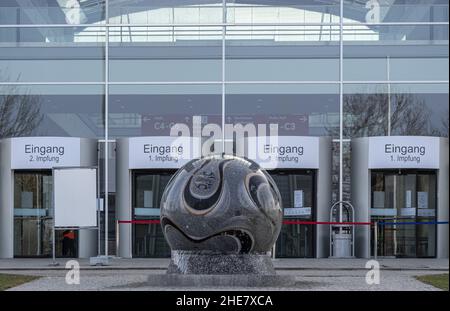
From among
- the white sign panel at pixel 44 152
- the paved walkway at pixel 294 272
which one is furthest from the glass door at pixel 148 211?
the white sign panel at pixel 44 152

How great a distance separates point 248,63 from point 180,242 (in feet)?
39.6

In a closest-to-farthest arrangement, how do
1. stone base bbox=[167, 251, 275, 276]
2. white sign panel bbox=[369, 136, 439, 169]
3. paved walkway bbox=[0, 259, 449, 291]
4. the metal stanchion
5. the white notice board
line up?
stone base bbox=[167, 251, 275, 276] < paved walkway bbox=[0, 259, 449, 291] < the white notice board < the metal stanchion < white sign panel bbox=[369, 136, 439, 169]

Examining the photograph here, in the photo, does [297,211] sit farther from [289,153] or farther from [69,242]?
[69,242]

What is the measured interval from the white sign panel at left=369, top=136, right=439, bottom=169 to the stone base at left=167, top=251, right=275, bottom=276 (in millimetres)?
9888

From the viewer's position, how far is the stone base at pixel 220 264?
14.0 meters

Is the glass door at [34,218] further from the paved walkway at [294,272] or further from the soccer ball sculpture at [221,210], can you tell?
the soccer ball sculpture at [221,210]

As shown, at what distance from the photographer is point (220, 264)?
1402 cm

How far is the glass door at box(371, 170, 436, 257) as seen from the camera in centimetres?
2378

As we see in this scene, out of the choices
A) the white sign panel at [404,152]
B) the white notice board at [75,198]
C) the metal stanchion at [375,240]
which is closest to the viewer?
the white notice board at [75,198]

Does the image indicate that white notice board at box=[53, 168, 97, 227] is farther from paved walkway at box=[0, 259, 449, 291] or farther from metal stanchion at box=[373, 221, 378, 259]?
metal stanchion at box=[373, 221, 378, 259]

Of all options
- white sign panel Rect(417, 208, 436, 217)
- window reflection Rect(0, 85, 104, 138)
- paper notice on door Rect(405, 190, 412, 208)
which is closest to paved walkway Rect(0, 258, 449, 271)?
white sign panel Rect(417, 208, 436, 217)

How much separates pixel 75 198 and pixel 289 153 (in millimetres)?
5795

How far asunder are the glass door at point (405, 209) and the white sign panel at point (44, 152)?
7619mm
